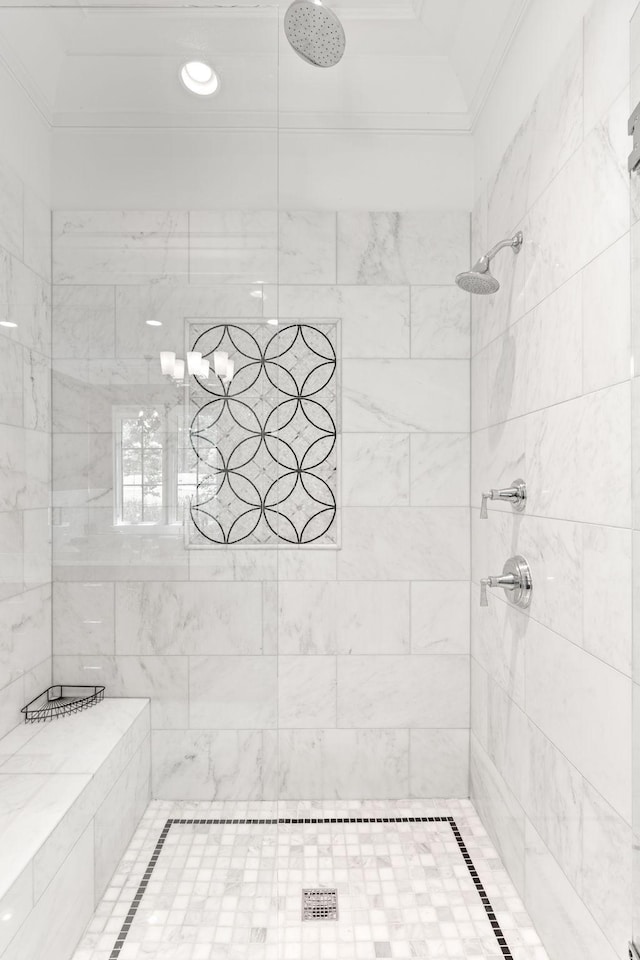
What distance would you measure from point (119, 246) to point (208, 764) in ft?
3.48

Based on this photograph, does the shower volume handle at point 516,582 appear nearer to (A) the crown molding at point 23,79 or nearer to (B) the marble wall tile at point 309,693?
(B) the marble wall tile at point 309,693

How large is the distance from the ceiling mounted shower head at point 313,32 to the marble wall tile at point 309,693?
1.60 metres

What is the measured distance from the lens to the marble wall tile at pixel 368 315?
6.49 ft

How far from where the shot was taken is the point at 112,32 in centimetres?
117

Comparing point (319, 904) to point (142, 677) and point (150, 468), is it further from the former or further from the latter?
point (150, 468)

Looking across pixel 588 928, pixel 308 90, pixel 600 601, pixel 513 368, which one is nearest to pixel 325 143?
pixel 308 90

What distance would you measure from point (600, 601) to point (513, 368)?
717 mm

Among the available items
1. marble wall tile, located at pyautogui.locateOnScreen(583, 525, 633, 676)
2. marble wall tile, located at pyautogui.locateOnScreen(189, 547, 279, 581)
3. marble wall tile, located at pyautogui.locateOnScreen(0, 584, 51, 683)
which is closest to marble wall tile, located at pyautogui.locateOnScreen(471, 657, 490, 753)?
marble wall tile, located at pyautogui.locateOnScreen(583, 525, 633, 676)

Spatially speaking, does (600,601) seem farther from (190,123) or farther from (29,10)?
(29,10)

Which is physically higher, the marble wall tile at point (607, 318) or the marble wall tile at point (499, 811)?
the marble wall tile at point (607, 318)

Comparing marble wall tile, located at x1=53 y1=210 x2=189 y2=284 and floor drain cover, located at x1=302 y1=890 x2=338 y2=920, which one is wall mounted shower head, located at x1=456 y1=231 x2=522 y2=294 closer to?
marble wall tile, located at x1=53 y1=210 x2=189 y2=284

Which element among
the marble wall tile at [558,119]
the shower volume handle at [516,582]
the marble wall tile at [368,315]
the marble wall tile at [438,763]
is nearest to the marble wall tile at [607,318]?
the marble wall tile at [558,119]

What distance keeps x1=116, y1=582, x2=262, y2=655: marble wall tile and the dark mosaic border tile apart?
1.17ft

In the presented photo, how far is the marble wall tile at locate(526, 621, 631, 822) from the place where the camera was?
1052 millimetres
